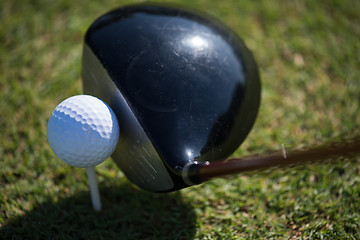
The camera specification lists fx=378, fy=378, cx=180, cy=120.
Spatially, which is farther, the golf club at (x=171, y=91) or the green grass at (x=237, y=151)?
the green grass at (x=237, y=151)

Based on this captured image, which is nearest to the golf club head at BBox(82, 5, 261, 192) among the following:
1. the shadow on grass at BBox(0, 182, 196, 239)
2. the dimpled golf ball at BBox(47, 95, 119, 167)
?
the dimpled golf ball at BBox(47, 95, 119, 167)

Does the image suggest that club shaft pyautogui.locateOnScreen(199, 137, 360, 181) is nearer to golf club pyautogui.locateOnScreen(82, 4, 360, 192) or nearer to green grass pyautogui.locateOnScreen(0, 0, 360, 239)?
golf club pyautogui.locateOnScreen(82, 4, 360, 192)

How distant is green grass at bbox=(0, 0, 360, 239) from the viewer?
250cm

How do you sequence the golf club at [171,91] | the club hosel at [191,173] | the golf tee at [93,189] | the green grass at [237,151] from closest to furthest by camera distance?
1. the club hosel at [191,173]
2. the golf club at [171,91]
3. the golf tee at [93,189]
4. the green grass at [237,151]

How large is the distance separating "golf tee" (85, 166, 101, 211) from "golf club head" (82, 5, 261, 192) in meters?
0.19

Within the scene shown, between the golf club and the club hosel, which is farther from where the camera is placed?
the golf club

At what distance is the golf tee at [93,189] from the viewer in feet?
7.60

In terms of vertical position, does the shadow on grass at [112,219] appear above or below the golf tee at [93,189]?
below

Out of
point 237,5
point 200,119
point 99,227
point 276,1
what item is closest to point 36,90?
point 99,227

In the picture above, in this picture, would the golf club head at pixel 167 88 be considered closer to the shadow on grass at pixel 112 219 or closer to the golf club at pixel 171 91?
the golf club at pixel 171 91

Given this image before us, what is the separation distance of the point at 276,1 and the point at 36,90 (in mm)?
2949

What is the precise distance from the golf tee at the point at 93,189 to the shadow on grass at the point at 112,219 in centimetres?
7

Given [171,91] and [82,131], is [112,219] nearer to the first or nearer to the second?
[82,131]

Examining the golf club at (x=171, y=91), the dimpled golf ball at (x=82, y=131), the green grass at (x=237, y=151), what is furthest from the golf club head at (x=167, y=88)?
the green grass at (x=237, y=151)
